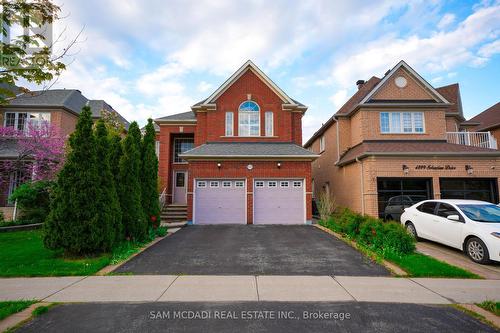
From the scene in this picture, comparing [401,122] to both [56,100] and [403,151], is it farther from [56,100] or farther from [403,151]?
[56,100]

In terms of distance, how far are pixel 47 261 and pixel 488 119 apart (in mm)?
30106

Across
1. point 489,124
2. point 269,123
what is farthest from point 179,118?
point 489,124

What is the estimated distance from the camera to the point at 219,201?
14.8m

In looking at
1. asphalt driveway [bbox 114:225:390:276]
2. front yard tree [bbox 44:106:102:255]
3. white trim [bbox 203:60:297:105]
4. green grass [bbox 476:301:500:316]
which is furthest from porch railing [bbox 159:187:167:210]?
green grass [bbox 476:301:500:316]

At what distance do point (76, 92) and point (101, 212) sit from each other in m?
19.6

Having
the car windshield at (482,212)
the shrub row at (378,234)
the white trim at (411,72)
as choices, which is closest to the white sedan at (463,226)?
the car windshield at (482,212)

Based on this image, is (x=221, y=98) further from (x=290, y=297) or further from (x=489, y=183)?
(x=489, y=183)

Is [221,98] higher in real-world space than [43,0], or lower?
higher

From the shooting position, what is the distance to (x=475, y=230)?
24.1 ft

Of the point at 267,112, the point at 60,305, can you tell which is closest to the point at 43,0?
the point at 60,305

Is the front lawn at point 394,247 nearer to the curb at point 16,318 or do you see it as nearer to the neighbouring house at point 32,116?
the curb at point 16,318

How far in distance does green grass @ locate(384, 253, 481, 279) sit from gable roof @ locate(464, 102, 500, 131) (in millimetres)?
18476

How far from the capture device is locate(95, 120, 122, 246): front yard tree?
7652 mm

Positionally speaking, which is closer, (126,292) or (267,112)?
(126,292)
